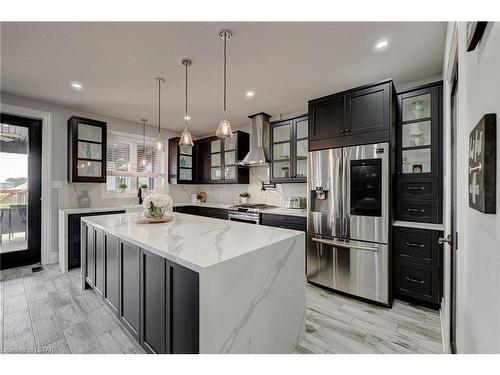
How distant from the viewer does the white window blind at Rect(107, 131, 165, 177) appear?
14.2 feet

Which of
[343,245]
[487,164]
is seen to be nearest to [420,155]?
[343,245]

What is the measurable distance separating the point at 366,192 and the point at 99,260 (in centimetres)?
293

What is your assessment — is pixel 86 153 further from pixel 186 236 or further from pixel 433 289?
pixel 433 289

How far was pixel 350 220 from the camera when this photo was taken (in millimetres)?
2539

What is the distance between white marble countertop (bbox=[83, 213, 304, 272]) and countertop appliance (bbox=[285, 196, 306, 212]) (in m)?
1.78

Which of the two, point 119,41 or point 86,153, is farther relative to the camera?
point 86,153

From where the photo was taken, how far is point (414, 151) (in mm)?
2535

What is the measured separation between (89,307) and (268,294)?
81.6 inches

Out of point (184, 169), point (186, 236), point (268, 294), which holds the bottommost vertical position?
point (268, 294)

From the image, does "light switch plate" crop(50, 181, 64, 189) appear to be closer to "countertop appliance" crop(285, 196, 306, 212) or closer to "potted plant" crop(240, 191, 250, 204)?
"potted plant" crop(240, 191, 250, 204)

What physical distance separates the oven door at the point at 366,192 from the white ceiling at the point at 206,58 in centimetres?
96

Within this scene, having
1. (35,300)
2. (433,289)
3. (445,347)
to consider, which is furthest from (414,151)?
(35,300)

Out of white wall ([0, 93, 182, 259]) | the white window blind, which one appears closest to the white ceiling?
white wall ([0, 93, 182, 259])

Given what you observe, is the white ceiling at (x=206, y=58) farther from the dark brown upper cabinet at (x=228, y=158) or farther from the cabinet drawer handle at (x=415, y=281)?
the cabinet drawer handle at (x=415, y=281)
